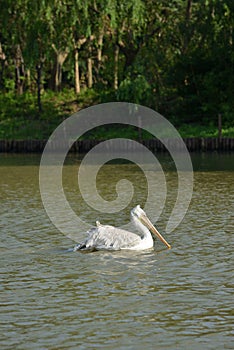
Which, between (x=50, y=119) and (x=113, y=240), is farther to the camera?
(x=50, y=119)

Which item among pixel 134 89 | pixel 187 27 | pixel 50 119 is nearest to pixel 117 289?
pixel 134 89

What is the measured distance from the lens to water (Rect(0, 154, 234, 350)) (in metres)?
10.0

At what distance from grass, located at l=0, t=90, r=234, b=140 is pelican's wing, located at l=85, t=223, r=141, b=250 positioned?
26.2m

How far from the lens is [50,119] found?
148ft

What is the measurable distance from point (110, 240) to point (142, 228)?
0.73 m

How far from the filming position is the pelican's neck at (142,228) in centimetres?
1495

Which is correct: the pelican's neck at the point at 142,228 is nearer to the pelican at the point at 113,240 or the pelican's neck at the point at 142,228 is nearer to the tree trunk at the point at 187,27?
the pelican at the point at 113,240

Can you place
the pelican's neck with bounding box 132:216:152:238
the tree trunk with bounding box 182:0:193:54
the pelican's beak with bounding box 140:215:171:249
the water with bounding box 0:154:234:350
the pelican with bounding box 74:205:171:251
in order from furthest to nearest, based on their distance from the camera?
the tree trunk with bounding box 182:0:193:54
the pelican's beak with bounding box 140:215:171:249
the pelican's neck with bounding box 132:216:152:238
the pelican with bounding box 74:205:171:251
the water with bounding box 0:154:234:350

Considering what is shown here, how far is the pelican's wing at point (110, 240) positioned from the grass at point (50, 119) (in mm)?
26183

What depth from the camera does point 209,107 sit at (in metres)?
43.2

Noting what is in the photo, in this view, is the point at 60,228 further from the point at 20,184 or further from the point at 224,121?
the point at 224,121

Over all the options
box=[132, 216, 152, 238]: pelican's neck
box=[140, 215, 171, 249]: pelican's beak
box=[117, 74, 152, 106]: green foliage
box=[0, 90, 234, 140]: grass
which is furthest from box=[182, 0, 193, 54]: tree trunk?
box=[132, 216, 152, 238]: pelican's neck

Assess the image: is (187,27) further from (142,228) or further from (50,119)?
(142,228)

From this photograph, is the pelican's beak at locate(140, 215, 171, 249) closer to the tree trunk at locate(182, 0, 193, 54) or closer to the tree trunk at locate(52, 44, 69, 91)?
the tree trunk at locate(52, 44, 69, 91)
